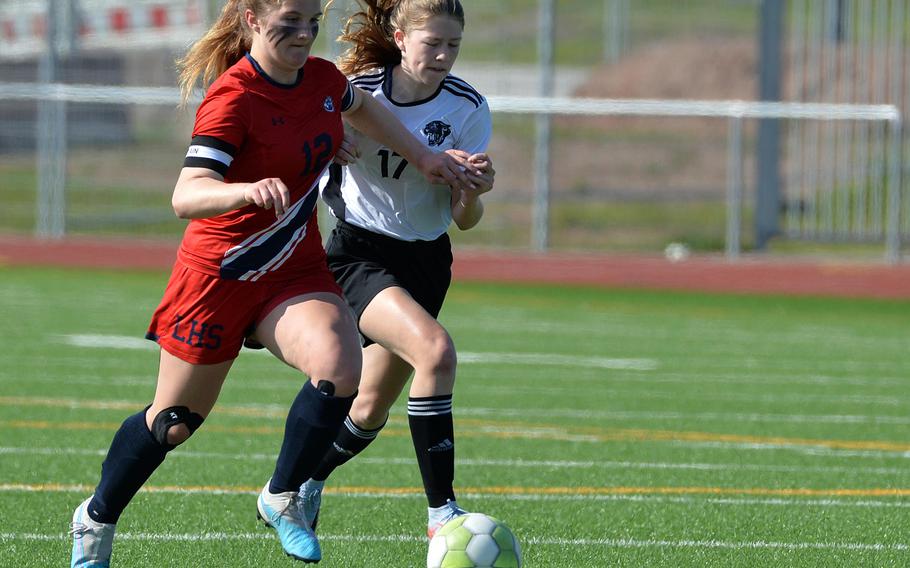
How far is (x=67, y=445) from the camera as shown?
724 cm

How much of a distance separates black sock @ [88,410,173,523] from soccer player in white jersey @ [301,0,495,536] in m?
0.81

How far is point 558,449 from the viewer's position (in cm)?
748

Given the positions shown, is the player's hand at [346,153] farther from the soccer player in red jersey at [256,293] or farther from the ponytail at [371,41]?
the ponytail at [371,41]

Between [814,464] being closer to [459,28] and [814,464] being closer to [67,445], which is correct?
[459,28]

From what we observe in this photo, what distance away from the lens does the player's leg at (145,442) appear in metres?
4.59

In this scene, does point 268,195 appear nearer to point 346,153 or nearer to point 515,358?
point 346,153

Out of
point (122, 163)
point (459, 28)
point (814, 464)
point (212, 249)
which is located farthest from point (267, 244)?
point (122, 163)

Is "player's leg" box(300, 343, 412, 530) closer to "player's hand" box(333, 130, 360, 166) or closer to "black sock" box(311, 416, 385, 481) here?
"black sock" box(311, 416, 385, 481)

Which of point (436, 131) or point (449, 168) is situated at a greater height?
point (436, 131)

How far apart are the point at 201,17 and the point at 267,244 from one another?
1647 cm

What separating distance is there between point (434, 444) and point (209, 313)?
91 cm

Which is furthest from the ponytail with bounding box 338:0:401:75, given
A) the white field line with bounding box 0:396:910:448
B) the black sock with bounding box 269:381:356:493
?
the white field line with bounding box 0:396:910:448

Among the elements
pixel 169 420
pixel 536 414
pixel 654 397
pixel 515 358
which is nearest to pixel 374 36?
pixel 169 420

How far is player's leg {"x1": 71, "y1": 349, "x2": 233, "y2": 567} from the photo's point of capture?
4.59 m
